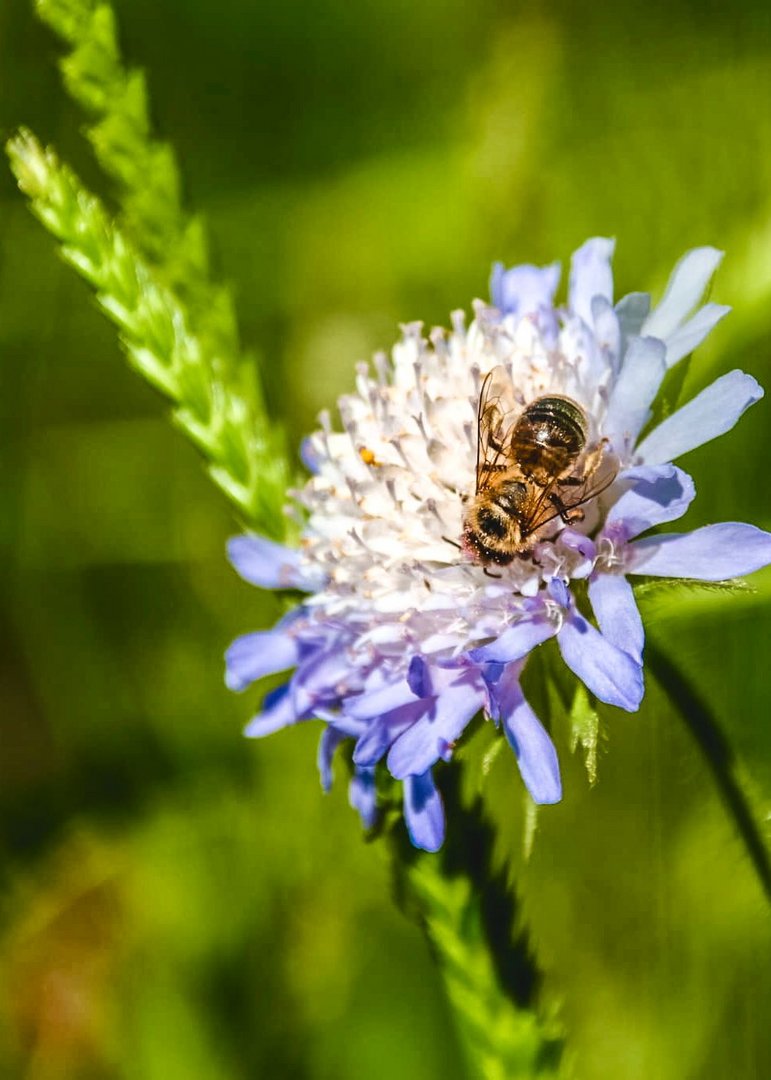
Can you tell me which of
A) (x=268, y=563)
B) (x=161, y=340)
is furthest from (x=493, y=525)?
(x=161, y=340)

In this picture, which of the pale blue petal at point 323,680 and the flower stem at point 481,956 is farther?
the pale blue petal at point 323,680

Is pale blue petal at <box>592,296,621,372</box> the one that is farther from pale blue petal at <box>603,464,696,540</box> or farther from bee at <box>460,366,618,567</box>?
pale blue petal at <box>603,464,696,540</box>

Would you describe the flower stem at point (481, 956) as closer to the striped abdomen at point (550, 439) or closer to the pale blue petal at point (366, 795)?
the pale blue petal at point (366, 795)

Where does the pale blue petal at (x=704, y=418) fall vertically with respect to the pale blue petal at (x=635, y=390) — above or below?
below

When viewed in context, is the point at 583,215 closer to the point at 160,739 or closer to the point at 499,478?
the point at 499,478

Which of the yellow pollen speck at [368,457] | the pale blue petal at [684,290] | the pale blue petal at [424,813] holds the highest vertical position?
the pale blue petal at [684,290]

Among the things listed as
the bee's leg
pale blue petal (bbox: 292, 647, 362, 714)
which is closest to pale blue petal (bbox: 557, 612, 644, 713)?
the bee's leg

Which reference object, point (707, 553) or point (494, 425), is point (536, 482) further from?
point (707, 553)

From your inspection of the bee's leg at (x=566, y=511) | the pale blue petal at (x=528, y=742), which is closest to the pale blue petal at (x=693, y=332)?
the bee's leg at (x=566, y=511)
